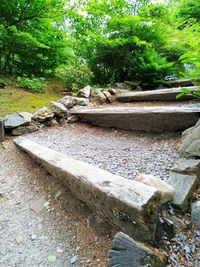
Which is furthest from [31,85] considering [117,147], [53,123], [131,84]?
[117,147]

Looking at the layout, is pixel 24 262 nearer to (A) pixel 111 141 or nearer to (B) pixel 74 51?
(A) pixel 111 141

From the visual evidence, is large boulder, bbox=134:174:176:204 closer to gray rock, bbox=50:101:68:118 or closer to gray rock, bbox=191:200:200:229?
gray rock, bbox=191:200:200:229

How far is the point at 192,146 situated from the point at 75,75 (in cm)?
386

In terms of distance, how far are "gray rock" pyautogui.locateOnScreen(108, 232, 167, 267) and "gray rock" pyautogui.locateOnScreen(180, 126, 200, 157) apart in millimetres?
992

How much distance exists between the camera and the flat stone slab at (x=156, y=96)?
149 inches

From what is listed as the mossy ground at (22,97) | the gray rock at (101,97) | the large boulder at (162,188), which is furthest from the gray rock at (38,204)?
the gray rock at (101,97)

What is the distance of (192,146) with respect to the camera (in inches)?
72.6

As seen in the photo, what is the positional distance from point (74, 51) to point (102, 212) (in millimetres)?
5286

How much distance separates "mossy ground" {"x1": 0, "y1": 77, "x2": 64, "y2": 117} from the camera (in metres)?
4.00

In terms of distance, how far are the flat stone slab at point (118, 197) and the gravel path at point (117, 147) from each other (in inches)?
17.2

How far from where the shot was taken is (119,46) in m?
5.14

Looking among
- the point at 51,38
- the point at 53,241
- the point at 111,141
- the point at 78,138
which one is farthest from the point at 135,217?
the point at 51,38

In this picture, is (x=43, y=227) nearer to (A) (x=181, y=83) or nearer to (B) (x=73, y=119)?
(B) (x=73, y=119)

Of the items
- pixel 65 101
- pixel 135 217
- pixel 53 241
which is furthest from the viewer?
pixel 65 101
